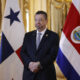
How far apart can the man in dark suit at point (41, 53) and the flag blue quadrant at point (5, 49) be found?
915 millimetres

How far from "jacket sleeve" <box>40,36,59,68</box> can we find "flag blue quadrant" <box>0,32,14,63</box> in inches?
42.7

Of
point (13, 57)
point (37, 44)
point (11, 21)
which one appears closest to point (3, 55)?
point (13, 57)

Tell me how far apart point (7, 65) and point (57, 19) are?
1495 mm

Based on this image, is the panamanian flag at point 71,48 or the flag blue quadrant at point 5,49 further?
the flag blue quadrant at point 5,49

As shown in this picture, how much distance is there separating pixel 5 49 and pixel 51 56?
1147 mm

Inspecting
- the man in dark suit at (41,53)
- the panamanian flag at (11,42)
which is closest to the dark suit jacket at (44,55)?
the man in dark suit at (41,53)

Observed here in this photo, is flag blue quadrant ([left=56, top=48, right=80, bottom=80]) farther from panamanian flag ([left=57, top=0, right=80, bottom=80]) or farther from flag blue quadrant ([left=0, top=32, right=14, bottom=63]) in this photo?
flag blue quadrant ([left=0, top=32, right=14, bottom=63])

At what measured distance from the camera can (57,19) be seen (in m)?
3.68

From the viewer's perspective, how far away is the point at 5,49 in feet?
9.07

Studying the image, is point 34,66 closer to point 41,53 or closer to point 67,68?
point 41,53

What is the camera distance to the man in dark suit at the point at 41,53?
5.95 feet

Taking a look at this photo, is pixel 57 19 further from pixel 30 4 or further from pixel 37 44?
pixel 37 44

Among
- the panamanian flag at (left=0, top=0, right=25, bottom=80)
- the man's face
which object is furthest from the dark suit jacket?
the panamanian flag at (left=0, top=0, right=25, bottom=80)

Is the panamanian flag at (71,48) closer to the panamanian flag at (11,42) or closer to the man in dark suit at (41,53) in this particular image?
the man in dark suit at (41,53)
